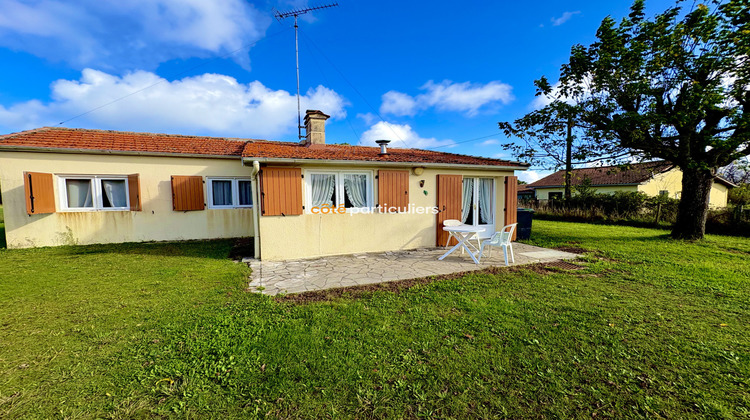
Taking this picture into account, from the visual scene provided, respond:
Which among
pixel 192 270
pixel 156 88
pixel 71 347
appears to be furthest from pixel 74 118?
pixel 71 347

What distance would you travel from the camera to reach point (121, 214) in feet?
29.0

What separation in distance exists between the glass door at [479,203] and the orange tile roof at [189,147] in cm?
69

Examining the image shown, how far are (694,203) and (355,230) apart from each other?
1106cm

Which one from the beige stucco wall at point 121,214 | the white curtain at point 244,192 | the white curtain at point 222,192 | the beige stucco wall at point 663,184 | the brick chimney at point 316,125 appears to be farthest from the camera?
the beige stucco wall at point 663,184

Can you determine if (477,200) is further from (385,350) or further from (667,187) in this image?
(667,187)

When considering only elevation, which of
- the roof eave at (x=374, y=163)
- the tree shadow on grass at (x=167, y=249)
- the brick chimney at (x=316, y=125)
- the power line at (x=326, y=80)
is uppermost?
the power line at (x=326, y=80)

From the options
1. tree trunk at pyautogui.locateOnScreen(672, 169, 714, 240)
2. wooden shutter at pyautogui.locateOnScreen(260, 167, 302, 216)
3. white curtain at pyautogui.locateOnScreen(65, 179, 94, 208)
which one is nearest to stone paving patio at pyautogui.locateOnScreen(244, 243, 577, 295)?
A: wooden shutter at pyautogui.locateOnScreen(260, 167, 302, 216)

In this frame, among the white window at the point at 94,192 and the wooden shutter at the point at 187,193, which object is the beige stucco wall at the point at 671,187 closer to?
the wooden shutter at the point at 187,193

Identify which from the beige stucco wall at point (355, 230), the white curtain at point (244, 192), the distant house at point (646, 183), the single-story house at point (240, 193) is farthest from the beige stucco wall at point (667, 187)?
the white curtain at point (244, 192)

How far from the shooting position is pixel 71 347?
2791 millimetres

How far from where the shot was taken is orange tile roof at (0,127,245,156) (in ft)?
26.9

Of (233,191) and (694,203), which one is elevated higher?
(233,191)

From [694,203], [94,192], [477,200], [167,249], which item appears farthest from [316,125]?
[694,203]

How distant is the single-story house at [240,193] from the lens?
271 inches
